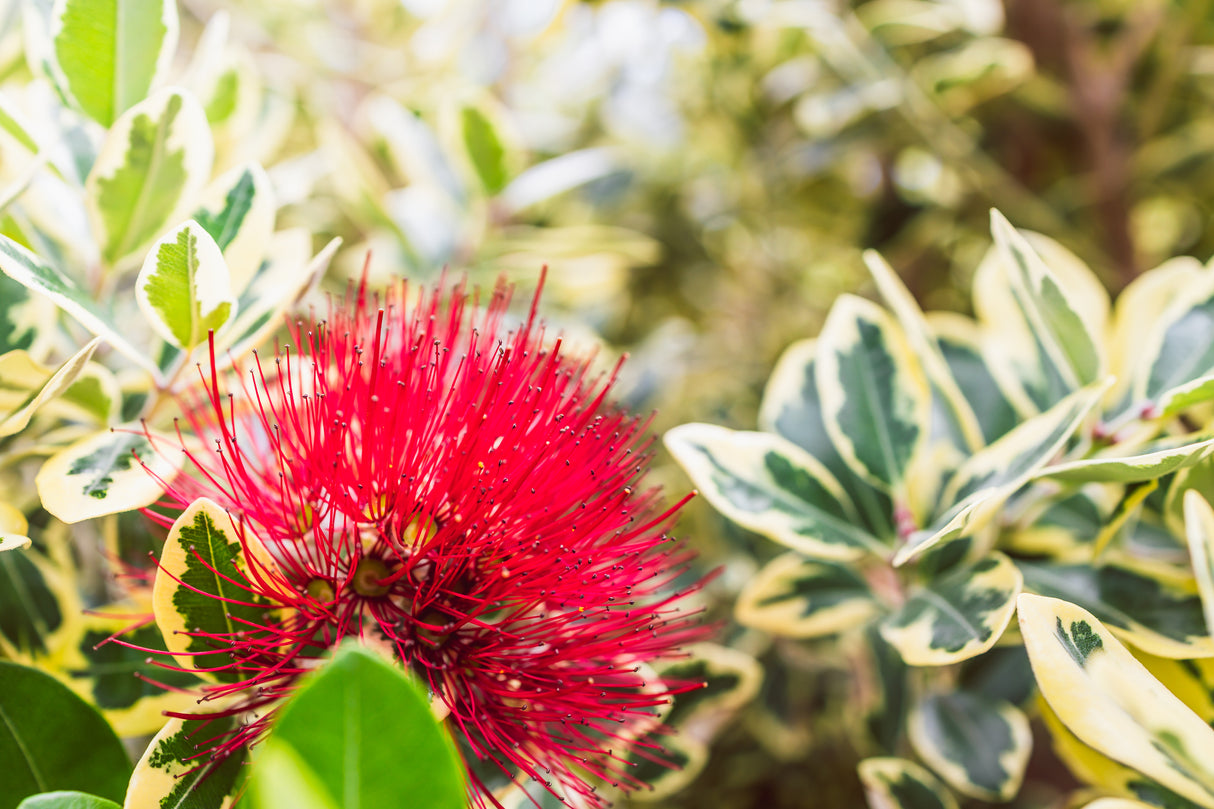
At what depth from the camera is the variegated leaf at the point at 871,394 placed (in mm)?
527

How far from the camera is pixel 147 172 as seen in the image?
47 centimetres

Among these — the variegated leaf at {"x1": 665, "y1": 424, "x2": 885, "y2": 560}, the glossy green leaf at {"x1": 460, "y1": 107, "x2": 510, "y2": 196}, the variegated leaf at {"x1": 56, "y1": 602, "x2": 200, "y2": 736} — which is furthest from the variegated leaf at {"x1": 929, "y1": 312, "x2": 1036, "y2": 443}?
the variegated leaf at {"x1": 56, "y1": 602, "x2": 200, "y2": 736}

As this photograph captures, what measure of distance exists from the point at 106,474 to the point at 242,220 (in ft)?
0.54

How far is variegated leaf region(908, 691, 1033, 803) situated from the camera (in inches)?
19.8

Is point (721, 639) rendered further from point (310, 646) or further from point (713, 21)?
point (713, 21)

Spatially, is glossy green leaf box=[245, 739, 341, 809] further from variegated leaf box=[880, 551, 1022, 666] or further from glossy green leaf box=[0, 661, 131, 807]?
variegated leaf box=[880, 551, 1022, 666]

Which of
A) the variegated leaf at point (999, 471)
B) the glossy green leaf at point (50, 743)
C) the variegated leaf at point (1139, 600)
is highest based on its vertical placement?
the glossy green leaf at point (50, 743)

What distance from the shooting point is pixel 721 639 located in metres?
0.79

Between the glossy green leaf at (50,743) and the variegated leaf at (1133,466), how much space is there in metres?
0.52

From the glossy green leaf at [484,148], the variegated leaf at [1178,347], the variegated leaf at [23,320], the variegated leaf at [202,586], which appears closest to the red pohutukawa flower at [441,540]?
the variegated leaf at [202,586]

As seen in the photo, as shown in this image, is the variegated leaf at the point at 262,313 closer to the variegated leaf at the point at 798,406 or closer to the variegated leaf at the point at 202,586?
the variegated leaf at the point at 202,586

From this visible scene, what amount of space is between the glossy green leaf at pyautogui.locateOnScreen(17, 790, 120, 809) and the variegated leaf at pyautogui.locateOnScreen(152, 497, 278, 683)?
66 millimetres

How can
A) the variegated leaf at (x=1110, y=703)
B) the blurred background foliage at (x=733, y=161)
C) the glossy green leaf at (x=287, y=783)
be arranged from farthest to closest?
1. the blurred background foliage at (x=733, y=161)
2. the variegated leaf at (x=1110, y=703)
3. the glossy green leaf at (x=287, y=783)

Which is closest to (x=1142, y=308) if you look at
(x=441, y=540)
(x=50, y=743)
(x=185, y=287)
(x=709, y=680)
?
(x=709, y=680)
